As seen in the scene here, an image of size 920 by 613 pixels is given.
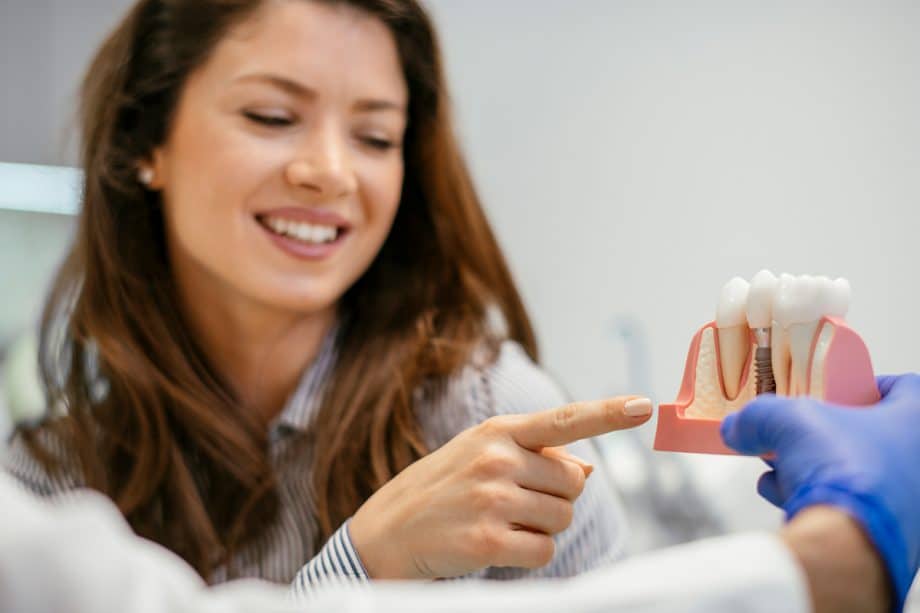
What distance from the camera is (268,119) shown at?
102cm

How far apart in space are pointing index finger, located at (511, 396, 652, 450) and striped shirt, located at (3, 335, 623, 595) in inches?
10.8

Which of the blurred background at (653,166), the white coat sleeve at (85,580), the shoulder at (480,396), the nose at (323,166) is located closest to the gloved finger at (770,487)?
the white coat sleeve at (85,580)

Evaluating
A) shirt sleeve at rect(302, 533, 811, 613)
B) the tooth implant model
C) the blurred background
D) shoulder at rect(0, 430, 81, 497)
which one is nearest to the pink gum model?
the tooth implant model

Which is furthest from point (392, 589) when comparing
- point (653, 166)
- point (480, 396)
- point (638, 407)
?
point (653, 166)

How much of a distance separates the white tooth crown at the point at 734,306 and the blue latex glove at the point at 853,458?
0.45 ft

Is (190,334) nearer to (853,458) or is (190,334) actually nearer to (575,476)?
(575,476)

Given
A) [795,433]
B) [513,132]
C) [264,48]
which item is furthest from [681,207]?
[795,433]

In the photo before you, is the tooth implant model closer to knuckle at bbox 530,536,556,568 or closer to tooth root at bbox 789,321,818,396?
tooth root at bbox 789,321,818,396

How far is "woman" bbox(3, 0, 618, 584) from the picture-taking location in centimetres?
100

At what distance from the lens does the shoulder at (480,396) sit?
3.30ft

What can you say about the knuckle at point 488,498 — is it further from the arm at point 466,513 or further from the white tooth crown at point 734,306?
the white tooth crown at point 734,306

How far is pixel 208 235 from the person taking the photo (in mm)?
1046

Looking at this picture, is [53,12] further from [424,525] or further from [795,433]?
[795,433]

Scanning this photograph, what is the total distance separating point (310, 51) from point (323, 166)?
0.13 m
